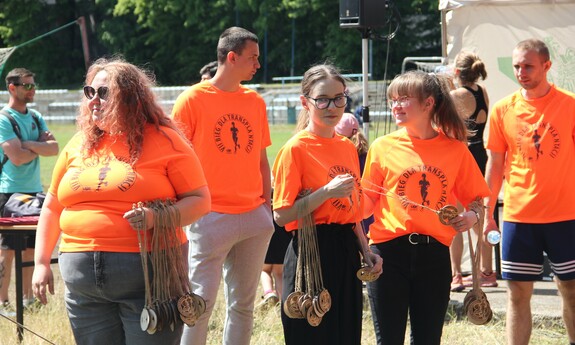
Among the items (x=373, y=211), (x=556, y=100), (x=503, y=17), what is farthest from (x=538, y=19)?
(x=373, y=211)

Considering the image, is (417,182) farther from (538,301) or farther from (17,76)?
(17,76)

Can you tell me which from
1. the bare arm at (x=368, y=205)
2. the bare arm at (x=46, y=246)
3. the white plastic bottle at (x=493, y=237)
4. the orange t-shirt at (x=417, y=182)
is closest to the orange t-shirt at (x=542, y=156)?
the white plastic bottle at (x=493, y=237)

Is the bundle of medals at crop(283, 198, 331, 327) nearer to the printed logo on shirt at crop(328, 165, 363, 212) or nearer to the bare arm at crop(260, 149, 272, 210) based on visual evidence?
the printed logo on shirt at crop(328, 165, 363, 212)

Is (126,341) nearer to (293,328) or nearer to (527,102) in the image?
(293,328)

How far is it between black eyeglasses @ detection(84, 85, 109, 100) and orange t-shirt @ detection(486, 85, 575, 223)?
8.57ft

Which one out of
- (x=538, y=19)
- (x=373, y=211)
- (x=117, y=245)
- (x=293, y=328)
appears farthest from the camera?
(x=538, y=19)

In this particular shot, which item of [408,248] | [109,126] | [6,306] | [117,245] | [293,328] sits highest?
[109,126]

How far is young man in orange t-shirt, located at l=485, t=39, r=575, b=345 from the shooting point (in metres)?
5.18

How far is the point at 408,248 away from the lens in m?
4.36

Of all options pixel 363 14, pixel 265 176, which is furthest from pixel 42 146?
pixel 363 14

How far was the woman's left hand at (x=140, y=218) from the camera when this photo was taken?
343 centimetres

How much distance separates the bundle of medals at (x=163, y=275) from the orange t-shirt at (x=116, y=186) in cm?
6

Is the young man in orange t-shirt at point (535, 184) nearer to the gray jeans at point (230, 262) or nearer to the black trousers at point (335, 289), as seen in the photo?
the black trousers at point (335, 289)

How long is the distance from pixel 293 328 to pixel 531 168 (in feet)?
5.96
